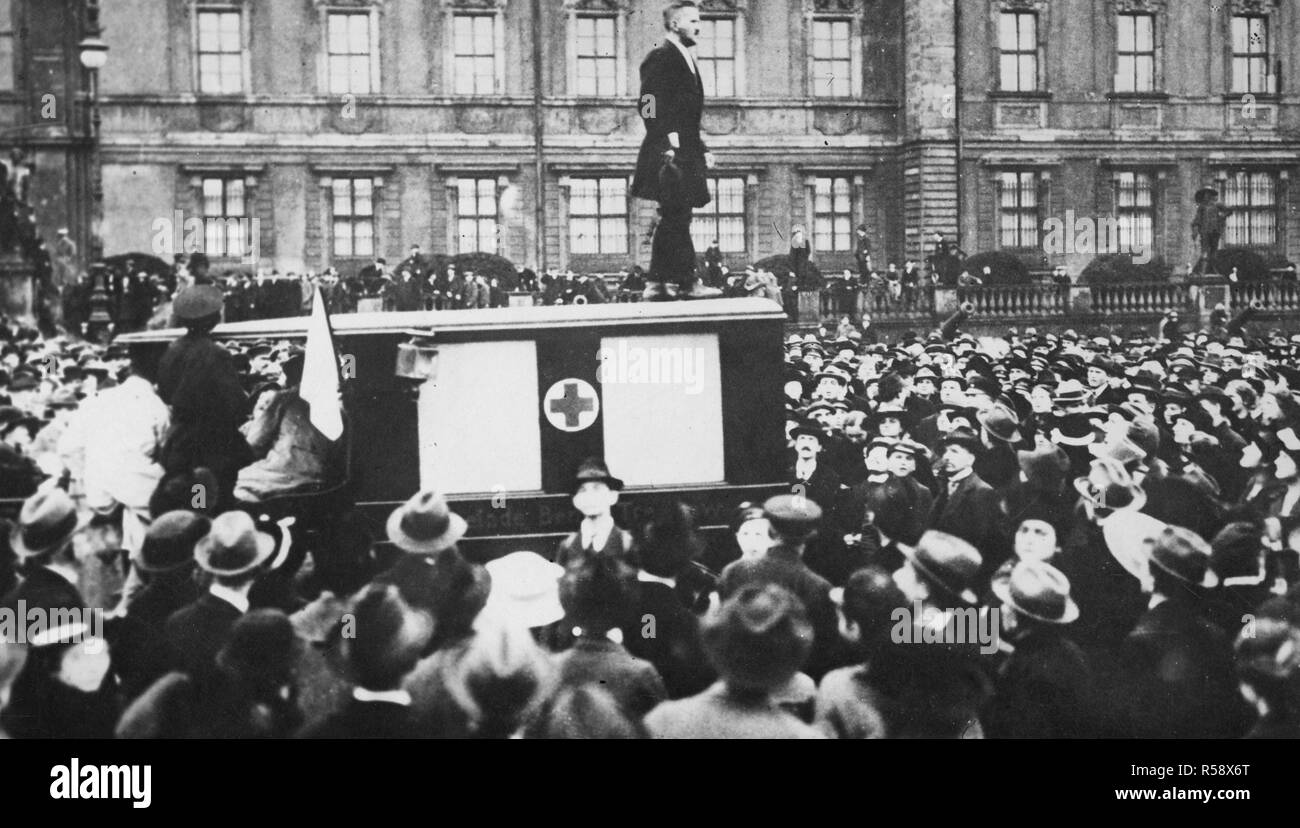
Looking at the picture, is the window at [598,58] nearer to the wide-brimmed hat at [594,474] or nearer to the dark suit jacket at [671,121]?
the dark suit jacket at [671,121]

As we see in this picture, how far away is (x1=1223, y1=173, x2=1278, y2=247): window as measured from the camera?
27.3ft

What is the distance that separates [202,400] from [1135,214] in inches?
228

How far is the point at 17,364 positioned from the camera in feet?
23.5

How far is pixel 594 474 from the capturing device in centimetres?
671

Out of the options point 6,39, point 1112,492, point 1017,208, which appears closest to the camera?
point 1112,492

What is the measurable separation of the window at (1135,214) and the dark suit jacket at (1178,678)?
2.66 metres

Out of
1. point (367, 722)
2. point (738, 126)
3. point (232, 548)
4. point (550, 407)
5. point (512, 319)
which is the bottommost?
point (367, 722)

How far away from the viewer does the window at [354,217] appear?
8305 mm

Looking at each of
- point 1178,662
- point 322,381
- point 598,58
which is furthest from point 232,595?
point 1178,662

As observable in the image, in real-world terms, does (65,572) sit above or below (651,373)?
below

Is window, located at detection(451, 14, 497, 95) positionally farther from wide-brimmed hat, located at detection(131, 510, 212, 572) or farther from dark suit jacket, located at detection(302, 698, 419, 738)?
dark suit jacket, located at detection(302, 698, 419, 738)

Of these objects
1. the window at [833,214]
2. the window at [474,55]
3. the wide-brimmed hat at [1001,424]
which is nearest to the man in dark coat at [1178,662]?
the wide-brimmed hat at [1001,424]

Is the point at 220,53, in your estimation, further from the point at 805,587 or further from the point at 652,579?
the point at 805,587
